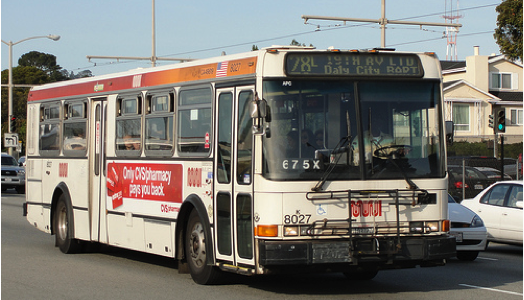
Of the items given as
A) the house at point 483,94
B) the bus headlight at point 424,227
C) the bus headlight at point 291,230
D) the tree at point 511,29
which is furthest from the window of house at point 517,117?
the bus headlight at point 291,230

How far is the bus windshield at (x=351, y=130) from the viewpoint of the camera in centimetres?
932

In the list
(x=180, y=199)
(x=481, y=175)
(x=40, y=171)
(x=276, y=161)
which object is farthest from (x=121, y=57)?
(x=276, y=161)

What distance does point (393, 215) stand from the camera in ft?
31.4

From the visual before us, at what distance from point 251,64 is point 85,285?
3.79 metres

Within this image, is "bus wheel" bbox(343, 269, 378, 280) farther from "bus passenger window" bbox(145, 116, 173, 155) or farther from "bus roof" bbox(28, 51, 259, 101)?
"bus roof" bbox(28, 51, 259, 101)

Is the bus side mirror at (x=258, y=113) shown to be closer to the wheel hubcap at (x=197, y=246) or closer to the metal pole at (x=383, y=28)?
the wheel hubcap at (x=197, y=246)

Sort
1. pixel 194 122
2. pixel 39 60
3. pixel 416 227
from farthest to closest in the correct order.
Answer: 1. pixel 39 60
2. pixel 194 122
3. pixel 416 227

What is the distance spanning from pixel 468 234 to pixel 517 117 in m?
52.2

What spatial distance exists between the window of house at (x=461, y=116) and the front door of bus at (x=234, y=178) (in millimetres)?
52265

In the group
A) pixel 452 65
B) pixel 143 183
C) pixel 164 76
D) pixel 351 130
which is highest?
pixel 452 65

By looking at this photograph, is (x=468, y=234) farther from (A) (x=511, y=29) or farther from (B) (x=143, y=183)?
(A) (x=511, y=29)

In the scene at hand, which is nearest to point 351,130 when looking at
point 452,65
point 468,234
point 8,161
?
point 468,234

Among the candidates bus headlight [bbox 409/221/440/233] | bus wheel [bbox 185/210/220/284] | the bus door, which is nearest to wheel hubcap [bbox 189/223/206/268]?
bus wheel [bbox 185/210/220/284]

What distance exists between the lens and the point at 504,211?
15.8m
